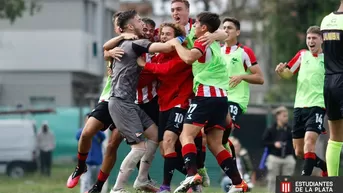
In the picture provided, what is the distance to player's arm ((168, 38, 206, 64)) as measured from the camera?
12.3m

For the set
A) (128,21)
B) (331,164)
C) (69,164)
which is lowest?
(69,164)

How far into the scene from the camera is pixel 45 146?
30547mm

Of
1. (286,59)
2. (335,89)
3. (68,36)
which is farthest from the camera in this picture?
(68,36)

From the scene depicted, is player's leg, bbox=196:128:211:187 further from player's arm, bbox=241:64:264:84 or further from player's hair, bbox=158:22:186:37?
player's hair, bbox=158:22:186:37

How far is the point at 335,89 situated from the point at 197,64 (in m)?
1.75

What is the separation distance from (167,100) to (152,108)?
0.43m

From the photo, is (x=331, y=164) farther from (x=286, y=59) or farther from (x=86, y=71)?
(x=86, y=71)

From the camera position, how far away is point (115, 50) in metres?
12.8

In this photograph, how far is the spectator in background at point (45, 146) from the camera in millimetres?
30312

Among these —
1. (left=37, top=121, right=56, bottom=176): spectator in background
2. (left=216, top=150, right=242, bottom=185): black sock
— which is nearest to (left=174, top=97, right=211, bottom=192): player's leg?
(left=216, top=150, right=242, bottom=185): black sock

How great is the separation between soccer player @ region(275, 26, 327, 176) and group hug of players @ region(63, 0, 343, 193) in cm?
127

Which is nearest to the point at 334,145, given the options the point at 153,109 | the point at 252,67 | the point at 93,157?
the point at 252,67

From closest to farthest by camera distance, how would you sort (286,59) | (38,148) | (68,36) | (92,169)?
(92,169) → (38,148) → (286,59) → (68,36)

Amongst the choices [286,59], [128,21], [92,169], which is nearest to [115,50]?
[128,21]
